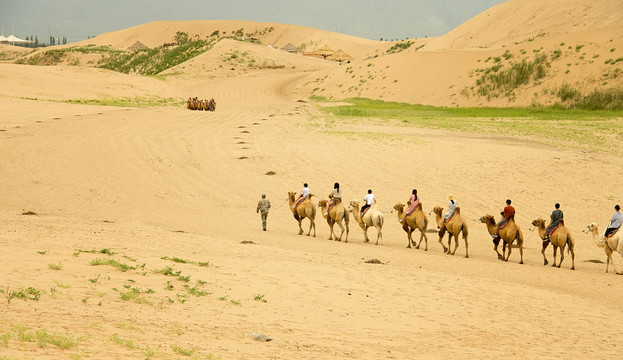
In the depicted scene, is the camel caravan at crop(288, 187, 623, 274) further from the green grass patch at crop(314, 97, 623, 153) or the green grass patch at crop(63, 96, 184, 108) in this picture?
the green grass patch at crop(63, 96, 184, 108)

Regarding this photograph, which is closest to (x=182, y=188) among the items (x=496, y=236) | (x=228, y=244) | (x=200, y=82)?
(x=228, y=244)

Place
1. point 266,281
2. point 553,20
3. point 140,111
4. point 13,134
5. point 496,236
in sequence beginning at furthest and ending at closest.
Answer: point 553,20 < point 140,111 < point 13,134 < point 496,236 < point 266,281

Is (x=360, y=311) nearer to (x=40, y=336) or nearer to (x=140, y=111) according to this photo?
(x=40, y=336)

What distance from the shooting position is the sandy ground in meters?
10.6

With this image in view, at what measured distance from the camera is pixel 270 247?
1938 cm

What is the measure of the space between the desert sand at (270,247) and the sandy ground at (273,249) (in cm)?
6

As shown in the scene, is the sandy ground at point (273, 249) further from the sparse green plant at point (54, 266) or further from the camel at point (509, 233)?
the camel at point (509, 233)

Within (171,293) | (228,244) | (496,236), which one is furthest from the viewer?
(496,236)

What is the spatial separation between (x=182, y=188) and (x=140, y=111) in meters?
21.2

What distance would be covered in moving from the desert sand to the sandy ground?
2.5 inches

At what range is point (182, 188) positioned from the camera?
2834 cm

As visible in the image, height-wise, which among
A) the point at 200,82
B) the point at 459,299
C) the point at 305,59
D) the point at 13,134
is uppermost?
the point at 305,59

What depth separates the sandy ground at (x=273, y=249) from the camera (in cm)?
1058

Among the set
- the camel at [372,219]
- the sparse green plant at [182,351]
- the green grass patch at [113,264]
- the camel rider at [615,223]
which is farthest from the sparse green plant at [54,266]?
the camel rider at [615,223]
